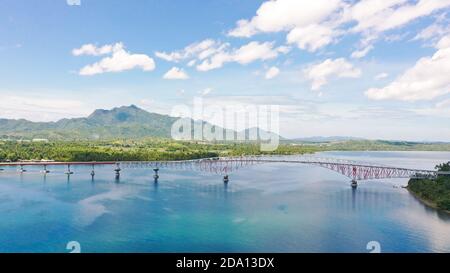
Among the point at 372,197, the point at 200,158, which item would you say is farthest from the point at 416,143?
the point at 372,197

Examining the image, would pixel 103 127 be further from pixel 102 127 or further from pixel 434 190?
pixel 434 190

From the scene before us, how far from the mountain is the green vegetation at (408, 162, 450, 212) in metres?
41.7

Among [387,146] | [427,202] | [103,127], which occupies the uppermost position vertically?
[103,127]

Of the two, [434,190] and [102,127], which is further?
A: [102,127]

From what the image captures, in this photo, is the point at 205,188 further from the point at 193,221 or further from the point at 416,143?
the point at 416,143

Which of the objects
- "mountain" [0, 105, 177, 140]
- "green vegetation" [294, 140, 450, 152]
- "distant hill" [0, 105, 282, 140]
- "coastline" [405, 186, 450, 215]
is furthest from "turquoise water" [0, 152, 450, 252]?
"mountain" [0, 105, 177, 140]

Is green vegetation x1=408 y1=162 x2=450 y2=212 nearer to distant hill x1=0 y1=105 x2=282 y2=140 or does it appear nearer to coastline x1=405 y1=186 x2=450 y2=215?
coastline x1=405 y1=186 x2=450 y2=215

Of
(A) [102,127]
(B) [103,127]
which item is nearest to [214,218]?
(B) [103,127]

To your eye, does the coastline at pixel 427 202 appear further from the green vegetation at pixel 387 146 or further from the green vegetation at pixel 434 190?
the green vegetation at pixel 387 146

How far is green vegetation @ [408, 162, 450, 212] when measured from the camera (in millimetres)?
11125

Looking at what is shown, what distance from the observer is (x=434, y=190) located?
Result: 12406 mm

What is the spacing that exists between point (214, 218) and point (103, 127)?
175 ft

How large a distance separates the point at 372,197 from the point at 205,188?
639cm

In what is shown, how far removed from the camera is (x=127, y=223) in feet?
28.6
